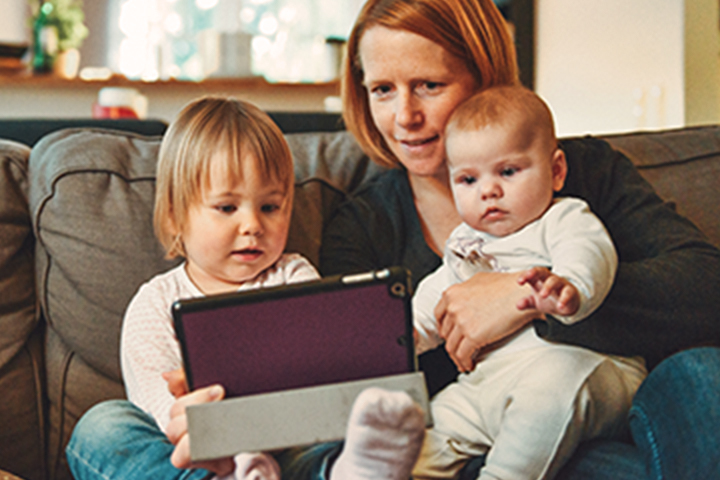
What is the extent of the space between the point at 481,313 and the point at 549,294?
0.18 metres

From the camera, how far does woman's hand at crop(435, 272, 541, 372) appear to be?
3.34 ft

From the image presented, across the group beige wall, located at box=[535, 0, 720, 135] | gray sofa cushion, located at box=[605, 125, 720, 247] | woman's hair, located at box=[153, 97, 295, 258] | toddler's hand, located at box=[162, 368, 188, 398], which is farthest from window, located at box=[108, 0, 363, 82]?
toddler's hand, located at box=[162, 368, 188, 398]

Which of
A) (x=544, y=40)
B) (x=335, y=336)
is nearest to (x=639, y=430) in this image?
(x=335, y=336)

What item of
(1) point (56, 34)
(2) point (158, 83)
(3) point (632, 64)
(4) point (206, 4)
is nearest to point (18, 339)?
(3) point (632, 64)

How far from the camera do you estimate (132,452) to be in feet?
3.11

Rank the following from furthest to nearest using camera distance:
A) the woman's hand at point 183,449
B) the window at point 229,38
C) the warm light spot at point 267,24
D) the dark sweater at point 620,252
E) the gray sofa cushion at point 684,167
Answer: the warm light spot at point 267,24 < the window at point 229,38 < the gray sofa cushion at point 684,167 < the dark sweater at point 620,252 < the woman's hand at point 183,449

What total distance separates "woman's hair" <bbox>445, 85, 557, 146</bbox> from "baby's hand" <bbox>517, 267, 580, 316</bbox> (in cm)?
28

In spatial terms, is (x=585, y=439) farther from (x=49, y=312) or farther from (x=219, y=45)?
(x=219, y=45)

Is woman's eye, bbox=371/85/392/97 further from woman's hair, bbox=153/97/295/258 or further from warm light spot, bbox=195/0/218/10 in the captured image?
warm light spot, bbox=195/0/218/10

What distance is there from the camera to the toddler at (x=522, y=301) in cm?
93

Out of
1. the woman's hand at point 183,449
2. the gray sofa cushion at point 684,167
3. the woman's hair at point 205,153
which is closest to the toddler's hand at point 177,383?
the woman's hand at point 183,449

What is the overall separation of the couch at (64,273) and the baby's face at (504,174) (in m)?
0.40

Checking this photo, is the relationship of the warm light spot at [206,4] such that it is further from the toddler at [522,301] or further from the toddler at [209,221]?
the toddler at [522,301]

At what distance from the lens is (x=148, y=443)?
96 cm
